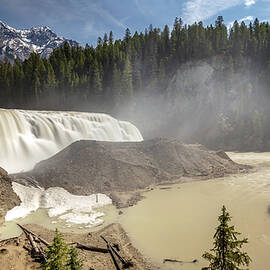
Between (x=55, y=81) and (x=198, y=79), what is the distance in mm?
41253

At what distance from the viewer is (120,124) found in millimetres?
34688

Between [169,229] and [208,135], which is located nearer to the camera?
[169,229]

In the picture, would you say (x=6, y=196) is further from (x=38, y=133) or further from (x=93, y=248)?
(x=38, y=133)

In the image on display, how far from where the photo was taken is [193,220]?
34.6 ft

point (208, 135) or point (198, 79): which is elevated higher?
point (198, 79)

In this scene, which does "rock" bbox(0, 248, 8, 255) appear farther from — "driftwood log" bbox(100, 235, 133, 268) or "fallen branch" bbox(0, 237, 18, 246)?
"driftwood log" bbox(100, 235, 133, 268)

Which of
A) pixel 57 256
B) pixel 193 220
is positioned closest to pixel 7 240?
pixel 57 256

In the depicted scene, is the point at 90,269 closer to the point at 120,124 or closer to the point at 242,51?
the point at 120,124

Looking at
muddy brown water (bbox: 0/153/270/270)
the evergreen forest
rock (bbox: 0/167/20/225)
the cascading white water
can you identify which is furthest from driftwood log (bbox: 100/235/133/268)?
the evergreen forest

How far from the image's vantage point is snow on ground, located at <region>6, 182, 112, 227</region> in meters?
10.8

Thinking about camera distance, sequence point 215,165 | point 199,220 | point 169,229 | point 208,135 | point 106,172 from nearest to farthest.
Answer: point 169,229 → point 199,220 → point 106,172 → point 215,165 → point 208,135

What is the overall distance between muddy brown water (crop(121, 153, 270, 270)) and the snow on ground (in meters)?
2.07

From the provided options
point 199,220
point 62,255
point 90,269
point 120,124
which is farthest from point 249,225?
point 120,124

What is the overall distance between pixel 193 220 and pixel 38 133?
18.9m
